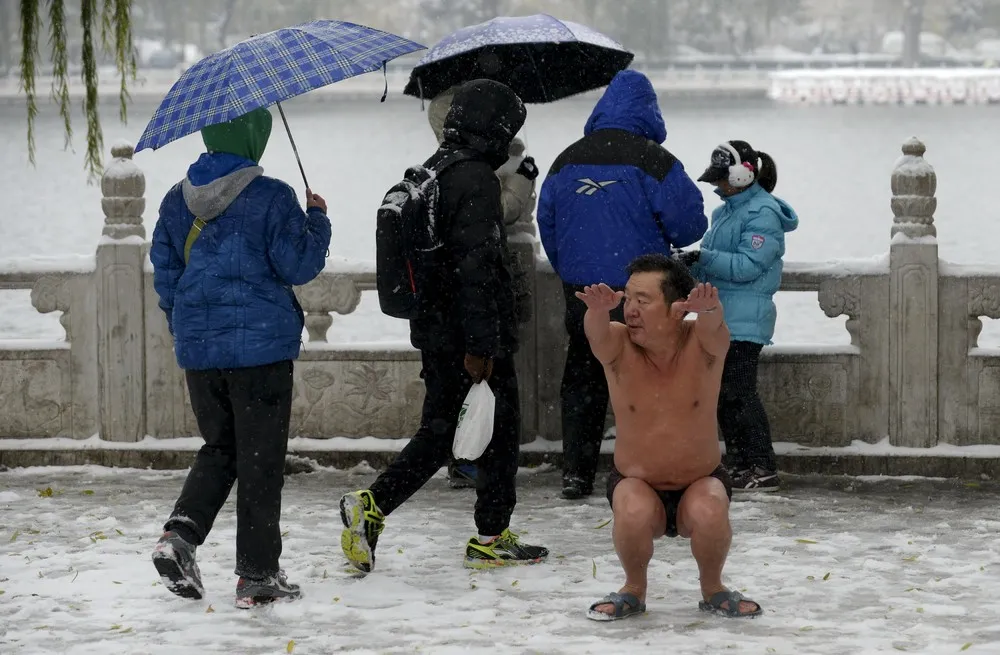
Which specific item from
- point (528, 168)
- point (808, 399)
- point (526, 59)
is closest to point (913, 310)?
point (808, 399)

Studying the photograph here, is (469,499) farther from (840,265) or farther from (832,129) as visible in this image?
(832,129)

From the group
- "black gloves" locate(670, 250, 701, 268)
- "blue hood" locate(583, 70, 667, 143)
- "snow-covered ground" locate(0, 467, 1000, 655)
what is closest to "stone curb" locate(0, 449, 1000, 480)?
"snow-covered ground" locate(0, 467, 1000, 655)

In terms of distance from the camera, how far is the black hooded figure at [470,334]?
4.84m

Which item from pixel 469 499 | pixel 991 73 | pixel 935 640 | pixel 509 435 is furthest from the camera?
pixel 991 73

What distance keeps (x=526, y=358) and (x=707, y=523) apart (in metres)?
2.46

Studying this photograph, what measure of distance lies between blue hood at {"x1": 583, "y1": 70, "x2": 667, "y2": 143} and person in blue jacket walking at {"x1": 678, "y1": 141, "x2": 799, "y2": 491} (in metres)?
0.31

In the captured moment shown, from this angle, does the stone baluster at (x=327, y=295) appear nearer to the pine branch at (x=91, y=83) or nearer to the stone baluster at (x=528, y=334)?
the stone baluster at (x=528, y=334)

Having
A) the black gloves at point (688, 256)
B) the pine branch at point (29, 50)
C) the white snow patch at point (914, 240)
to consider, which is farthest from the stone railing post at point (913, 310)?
the pine branch at point (29, 50)

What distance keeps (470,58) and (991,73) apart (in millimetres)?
91136

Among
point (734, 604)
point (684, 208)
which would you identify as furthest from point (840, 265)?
point (734, 604)

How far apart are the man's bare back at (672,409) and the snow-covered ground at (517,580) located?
0.45m

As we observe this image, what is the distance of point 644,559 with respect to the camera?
4.41 metres

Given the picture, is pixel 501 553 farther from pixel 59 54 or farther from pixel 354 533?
pixel 59 54

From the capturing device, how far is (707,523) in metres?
4.35
